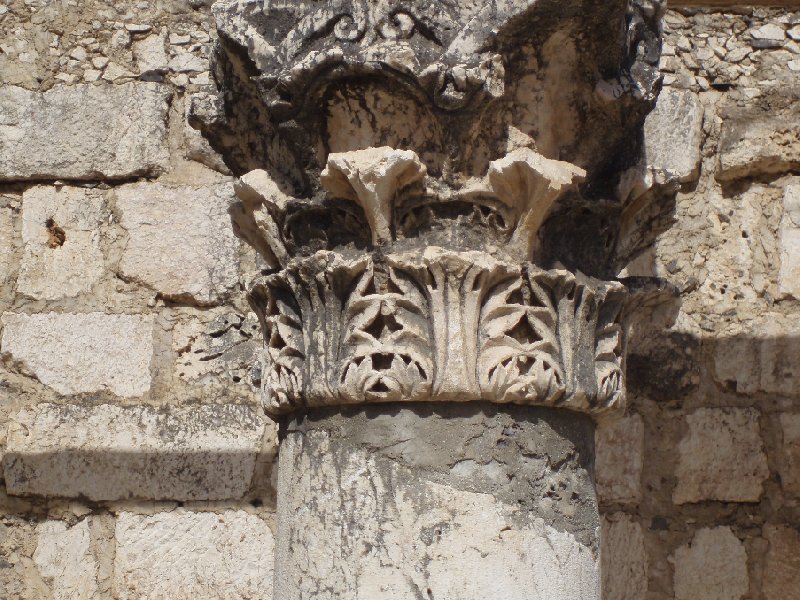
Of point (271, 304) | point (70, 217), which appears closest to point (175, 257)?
point (70, 217)

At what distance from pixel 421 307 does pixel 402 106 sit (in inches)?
15.5

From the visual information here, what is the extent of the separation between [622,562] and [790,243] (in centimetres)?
117

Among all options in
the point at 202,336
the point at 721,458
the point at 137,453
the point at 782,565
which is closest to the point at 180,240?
the point at 202,336

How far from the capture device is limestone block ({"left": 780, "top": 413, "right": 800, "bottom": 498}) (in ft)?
11.3

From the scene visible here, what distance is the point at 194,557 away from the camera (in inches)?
139

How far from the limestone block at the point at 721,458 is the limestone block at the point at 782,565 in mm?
130

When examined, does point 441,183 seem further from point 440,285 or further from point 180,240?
point 180,240

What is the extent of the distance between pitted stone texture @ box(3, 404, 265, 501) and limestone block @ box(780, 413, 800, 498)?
1657 millimetres

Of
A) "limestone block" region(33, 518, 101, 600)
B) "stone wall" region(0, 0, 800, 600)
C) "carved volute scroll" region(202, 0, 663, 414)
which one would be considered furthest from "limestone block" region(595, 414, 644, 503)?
"limestone block" region(33, 518, 101, 600)

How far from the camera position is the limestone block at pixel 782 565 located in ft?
11.2

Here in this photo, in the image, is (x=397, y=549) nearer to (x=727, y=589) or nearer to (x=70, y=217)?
(x=727, y=589)

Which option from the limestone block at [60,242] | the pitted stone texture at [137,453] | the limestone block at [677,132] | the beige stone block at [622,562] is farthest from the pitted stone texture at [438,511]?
the limestone block at [60,242]

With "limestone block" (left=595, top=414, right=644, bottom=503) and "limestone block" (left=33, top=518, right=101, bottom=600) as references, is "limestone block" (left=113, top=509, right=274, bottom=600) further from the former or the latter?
"limestone block" (left=595, top=414, right=644, bottom=503)

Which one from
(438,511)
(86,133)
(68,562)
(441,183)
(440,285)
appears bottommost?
(68,562)
